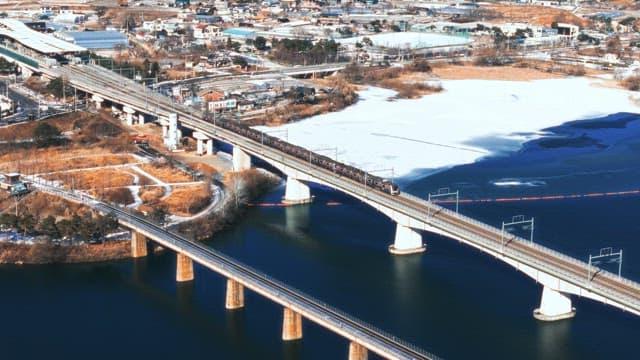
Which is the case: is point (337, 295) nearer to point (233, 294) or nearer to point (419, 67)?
point (233, 294)

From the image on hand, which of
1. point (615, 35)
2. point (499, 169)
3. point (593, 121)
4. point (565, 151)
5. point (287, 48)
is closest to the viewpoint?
point (499, 169)

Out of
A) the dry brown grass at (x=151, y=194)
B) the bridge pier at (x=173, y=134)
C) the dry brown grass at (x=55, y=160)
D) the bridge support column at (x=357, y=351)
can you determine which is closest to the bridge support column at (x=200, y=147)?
the bridge pier at (x=173, y=134)

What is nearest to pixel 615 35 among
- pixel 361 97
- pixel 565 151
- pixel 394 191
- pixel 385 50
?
pixel 385 50

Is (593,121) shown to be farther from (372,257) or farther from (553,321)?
(553,321)

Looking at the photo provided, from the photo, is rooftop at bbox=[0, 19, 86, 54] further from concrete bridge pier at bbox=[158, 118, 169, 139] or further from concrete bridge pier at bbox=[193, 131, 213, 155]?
concrete bridge pier at bbox=[193, 131, 213, 155]

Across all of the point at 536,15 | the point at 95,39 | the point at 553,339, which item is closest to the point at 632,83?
the point at 536,15

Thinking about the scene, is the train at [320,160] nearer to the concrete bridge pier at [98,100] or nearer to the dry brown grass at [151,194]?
the dry brown grass at [151,194]

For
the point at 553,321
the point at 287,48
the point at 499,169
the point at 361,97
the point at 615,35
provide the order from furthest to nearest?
the point at 615,35, the point at 287,48, the point at 361,97, the point at 499,169, the point at 553,321
